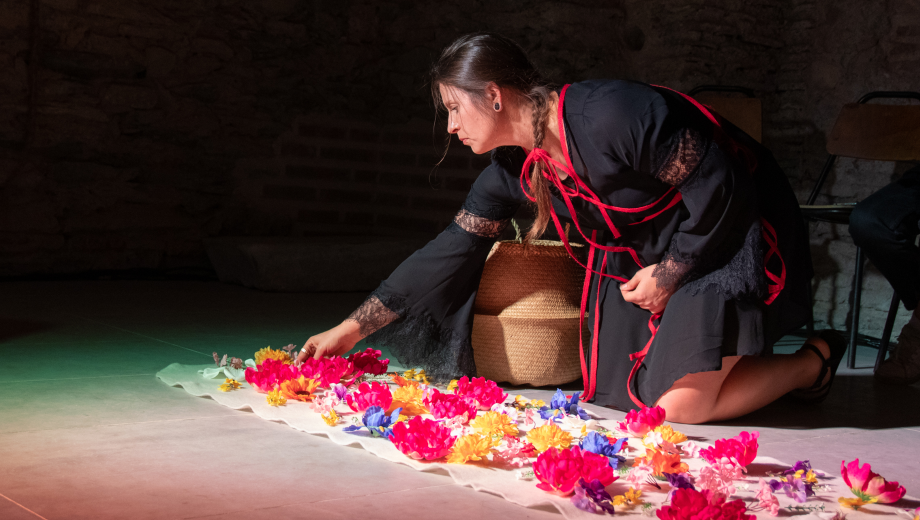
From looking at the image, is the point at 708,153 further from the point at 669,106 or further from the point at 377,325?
the point at 377,325

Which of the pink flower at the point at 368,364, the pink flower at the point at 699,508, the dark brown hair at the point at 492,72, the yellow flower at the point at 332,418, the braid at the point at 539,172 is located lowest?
the pink flower at the point at 368,364

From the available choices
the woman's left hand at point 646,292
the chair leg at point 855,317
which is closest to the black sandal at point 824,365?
the woman's left hand at point 646,292

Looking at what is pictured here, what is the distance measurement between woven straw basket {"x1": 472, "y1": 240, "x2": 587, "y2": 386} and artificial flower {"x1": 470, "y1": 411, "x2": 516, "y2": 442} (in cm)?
66

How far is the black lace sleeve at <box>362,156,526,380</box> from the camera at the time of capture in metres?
2.40

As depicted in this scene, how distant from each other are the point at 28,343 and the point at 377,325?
3.93 feet

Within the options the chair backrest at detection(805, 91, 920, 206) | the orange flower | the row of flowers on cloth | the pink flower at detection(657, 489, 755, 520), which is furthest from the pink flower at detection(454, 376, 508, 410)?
the chair backrest at detection(805, 91, 920, 206)

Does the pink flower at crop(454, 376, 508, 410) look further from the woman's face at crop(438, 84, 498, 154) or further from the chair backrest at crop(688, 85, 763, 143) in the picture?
the chair backrest at crop(688, 85, 763, 143)

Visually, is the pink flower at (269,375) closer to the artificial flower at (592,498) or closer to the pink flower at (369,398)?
the pink flower at (369,398)

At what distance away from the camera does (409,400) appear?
2.09m

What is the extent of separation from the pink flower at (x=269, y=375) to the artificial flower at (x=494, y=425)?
57 centimetres

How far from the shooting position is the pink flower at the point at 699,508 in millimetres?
1263

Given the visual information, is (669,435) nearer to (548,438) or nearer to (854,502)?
(548,438)

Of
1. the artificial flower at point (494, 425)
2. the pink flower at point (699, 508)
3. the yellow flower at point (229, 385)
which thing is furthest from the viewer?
the yellow flower at point (229, 385)

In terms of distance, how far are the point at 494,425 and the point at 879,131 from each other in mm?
2665
